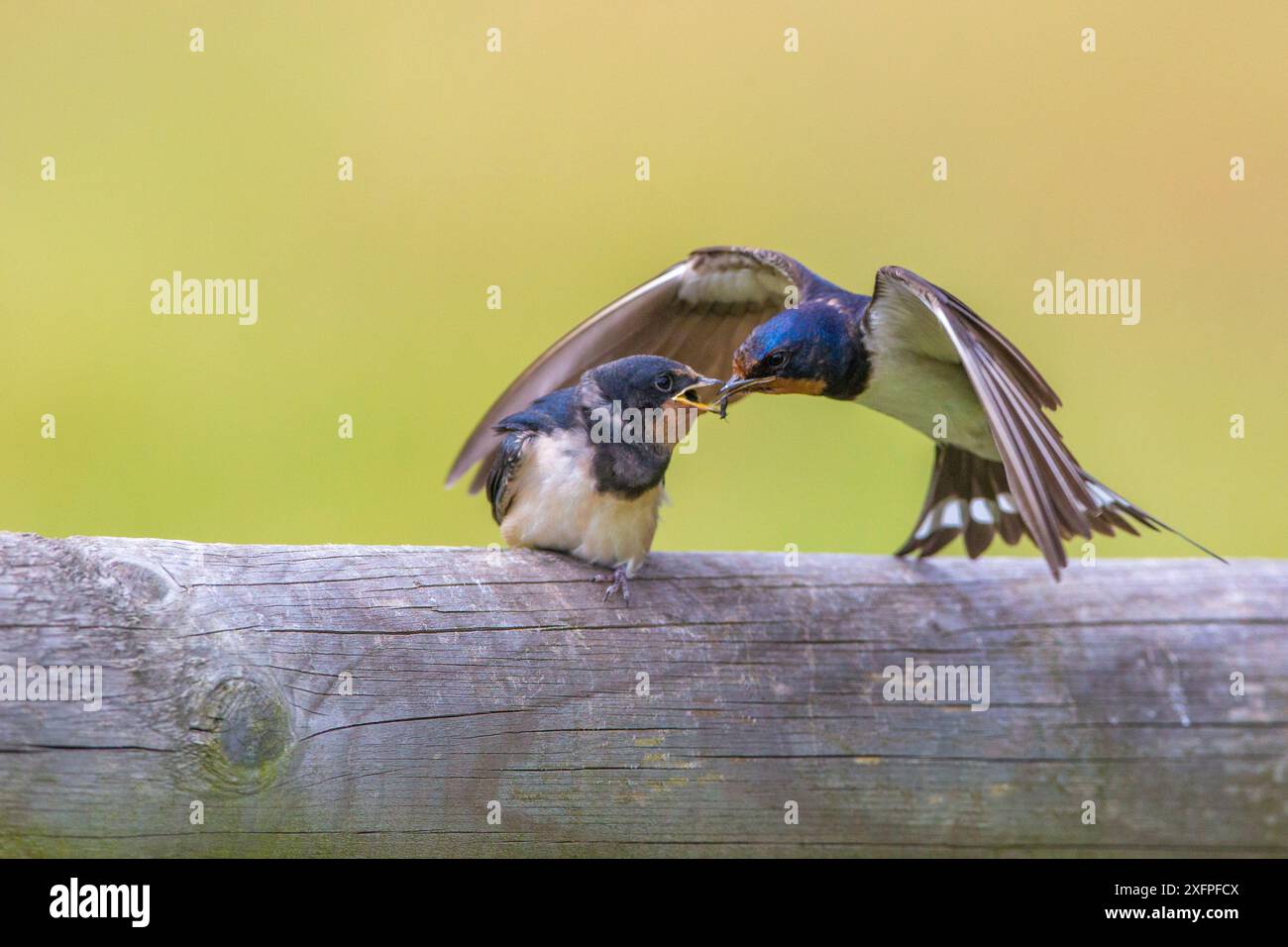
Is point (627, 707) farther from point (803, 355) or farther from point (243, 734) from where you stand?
point (803, 355)

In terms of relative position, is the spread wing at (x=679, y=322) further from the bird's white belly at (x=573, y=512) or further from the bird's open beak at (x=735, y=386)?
the bird's white belly at (x=573, y=512)

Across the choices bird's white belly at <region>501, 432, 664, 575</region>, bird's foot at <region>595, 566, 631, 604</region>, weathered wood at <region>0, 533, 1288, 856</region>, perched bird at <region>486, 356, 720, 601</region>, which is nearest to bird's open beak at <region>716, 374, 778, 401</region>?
perched bird at <region>486, 356, 720, 601</region>

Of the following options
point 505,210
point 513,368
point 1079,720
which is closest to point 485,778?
point 1079,720

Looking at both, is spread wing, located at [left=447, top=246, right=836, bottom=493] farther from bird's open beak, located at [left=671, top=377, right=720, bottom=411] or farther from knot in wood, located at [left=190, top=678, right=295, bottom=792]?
knot in wood, located at [left=190, top=678, right=295, bottom=792]

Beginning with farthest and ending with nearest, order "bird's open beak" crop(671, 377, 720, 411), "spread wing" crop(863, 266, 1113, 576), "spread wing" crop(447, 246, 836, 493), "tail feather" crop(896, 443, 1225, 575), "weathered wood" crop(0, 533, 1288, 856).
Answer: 1. "spread wing" crop(447, 246, 836, 493)
2. "tail feather" crop(896, 443, 1225, 575)
3. "bird's open beak" crop(671, 377, 720, 411)
4. "spread wing" crop(863, 266, 1113, 576)
5. "weathered wood" crop(0, 533, 1288, 856)

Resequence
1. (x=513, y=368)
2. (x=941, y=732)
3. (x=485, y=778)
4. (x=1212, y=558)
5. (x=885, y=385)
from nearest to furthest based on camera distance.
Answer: (x=485, y=778) → (x=941, y=732) → (x=1212, y=558) → (x=885, y=385) → (x=513, y=368)

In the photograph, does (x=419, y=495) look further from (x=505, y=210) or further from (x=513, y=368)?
(x=505, y=210)
